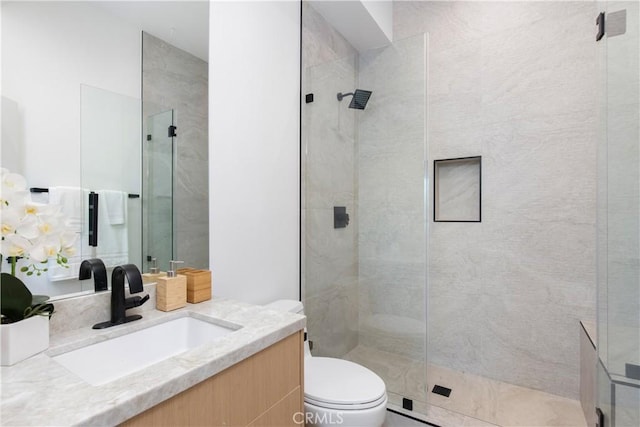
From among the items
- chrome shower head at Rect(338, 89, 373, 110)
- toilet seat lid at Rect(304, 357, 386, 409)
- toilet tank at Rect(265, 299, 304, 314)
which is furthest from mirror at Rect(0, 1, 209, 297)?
chrome shower head at Rect(338, 89, 373, 110)

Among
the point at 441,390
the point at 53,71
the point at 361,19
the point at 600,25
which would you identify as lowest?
the point at 441,390

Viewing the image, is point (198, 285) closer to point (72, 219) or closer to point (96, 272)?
point (96, 272)

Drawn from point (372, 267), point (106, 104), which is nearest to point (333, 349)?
point (372, 267)

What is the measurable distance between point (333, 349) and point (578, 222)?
174cm

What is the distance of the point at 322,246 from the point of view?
7.14ft

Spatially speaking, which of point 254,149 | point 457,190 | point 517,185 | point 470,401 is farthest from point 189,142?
point 470,401

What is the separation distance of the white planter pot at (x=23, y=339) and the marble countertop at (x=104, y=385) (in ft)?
0.06

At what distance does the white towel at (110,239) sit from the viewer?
111 centimetres

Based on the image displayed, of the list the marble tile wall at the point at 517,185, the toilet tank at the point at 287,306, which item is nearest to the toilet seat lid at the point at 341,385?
the toilet tank at the point at 287,306

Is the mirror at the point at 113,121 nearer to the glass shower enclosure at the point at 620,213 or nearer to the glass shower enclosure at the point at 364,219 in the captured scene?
the glass shower enclosure at the point at 364,219

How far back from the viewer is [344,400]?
1287 millimetres

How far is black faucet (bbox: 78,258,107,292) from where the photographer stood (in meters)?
1.06

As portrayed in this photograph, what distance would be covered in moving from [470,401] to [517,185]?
1.41m

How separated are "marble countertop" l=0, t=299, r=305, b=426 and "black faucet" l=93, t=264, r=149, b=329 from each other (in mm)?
43
